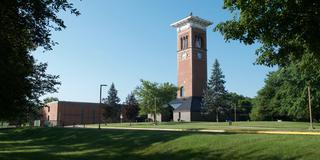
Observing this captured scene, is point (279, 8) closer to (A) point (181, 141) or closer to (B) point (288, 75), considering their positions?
(A) point (181, 141)

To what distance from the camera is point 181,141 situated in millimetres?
23375

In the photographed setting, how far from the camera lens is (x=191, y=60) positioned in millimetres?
93688

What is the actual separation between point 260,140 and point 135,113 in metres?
69.9

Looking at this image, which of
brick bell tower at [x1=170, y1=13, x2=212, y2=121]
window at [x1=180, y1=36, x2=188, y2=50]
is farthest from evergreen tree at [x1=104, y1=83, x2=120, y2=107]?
window at [x1=180, y1=36, x2=188, y2=50]

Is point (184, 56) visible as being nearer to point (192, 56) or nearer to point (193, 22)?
point (192, 56)

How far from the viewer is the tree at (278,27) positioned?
420 inches

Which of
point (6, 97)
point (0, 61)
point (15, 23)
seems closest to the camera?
point (15, 23)

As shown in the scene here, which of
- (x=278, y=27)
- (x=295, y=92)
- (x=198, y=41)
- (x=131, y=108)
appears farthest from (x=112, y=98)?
(x=278, y=27)

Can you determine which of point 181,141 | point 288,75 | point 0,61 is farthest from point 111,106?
point 0,61

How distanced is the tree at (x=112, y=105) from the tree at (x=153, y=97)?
18.4 metres

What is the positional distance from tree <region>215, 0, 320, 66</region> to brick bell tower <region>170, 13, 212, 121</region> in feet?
246

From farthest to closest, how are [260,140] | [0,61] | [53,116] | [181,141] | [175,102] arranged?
[53,116] < [175,102] < [181,141] < [260,140] < [0,61]

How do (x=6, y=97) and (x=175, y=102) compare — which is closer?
(x=6, y=97)

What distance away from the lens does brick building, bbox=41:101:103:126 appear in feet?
325
